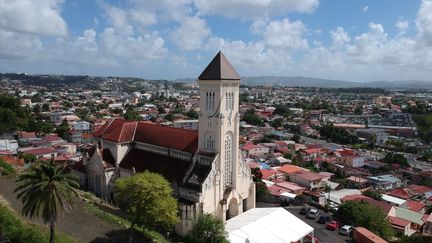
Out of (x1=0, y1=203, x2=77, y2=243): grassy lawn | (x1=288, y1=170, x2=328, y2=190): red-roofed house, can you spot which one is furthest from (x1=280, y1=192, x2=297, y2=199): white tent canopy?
(x1=0, y1=203, x2=77, y2=243): grassy lawn

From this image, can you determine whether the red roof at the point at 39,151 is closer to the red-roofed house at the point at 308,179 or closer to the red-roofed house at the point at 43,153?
the red-roofed house at the point at 43,153

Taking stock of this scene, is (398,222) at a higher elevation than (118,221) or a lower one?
lower

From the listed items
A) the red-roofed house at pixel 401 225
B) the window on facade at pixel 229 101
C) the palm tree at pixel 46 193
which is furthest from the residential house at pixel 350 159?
the palm tree at pixel 46 193

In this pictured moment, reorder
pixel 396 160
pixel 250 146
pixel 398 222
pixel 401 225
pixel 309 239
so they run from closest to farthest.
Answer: pixel 309 239 → pixel 401 225 → pixel 398 222 → pixel 396 160 → pixel 250 146

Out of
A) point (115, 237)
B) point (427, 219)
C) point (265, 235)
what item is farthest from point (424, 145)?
point (115, 237)

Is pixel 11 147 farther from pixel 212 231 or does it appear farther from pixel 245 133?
pixel 245 133

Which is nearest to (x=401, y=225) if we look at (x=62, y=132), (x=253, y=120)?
(x=62, y=132)

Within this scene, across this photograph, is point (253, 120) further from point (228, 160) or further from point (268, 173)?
point (228, 160)
